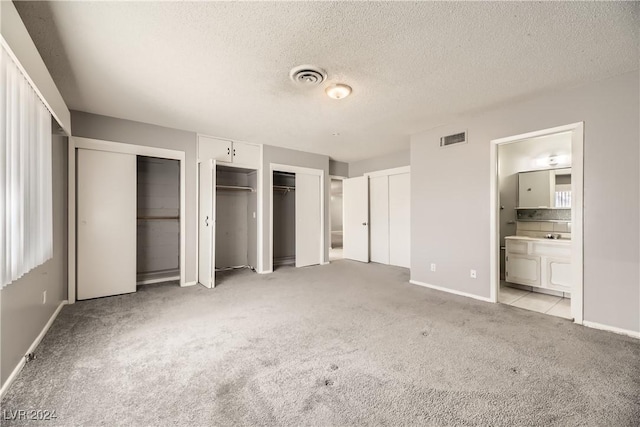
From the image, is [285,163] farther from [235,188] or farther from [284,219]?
[284,219]

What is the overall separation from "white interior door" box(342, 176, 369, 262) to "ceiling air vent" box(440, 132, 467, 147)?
259 centimetres

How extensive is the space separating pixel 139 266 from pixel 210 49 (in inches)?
146

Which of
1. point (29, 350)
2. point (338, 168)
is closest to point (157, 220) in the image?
point (29, 350)

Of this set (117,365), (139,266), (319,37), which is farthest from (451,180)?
(139,266)

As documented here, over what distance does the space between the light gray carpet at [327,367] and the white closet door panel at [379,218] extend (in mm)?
2906

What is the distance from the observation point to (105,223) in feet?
11.8

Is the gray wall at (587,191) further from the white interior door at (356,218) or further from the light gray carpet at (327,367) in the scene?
the white interior door at (356,218)

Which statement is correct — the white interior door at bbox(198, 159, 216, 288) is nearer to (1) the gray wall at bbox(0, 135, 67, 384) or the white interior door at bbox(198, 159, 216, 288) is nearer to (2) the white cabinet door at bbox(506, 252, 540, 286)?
(1) the gray wall at bbox(0, 135, 67, 384)

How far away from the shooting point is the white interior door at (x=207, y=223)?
4.08 metres

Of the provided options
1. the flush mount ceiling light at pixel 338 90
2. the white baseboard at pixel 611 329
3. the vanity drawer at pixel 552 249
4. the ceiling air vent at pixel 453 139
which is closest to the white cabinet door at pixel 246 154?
the flush mount ceiling light at pixel 338 90

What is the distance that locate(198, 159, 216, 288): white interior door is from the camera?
4.08 metres

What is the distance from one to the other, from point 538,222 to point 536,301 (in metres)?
1.42

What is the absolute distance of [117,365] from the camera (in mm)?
2027

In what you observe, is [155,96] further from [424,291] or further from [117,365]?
[424,291]
